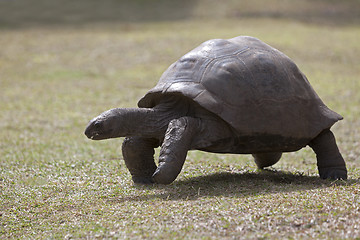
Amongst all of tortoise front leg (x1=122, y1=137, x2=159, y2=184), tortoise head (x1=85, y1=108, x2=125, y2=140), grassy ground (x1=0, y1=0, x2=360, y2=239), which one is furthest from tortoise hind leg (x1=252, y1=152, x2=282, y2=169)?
tortoise head (x1=85, y1=108, x2=125, y2=140)

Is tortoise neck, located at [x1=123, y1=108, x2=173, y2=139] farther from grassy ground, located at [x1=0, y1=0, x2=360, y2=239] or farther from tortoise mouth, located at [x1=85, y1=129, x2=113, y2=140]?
grassy ground, located at [x1=0, y1=0, x2=360, y2=239]

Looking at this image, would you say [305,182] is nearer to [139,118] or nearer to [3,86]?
[139,118]

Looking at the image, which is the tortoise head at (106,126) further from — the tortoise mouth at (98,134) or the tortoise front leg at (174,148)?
the tortoise front leg at (174,148)

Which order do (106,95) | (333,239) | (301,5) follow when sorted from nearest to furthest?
(333,239) → (106,95) → (301,5)

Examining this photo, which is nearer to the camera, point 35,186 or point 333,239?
point 333,239

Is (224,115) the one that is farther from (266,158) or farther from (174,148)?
(266,158)

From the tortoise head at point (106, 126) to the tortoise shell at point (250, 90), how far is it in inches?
28.4

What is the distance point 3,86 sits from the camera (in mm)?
17391

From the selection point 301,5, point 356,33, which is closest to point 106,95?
point 356,33

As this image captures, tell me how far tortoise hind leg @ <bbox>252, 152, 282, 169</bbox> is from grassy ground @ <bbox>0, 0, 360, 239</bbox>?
0.16m

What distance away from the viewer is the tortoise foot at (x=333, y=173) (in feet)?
24.1

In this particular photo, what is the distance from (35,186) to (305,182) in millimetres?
3677

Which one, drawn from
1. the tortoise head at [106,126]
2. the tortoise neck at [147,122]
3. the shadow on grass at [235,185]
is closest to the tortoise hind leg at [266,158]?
the shadow on grass at [235,185]

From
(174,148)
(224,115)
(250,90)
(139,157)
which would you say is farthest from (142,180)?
(250,90)
